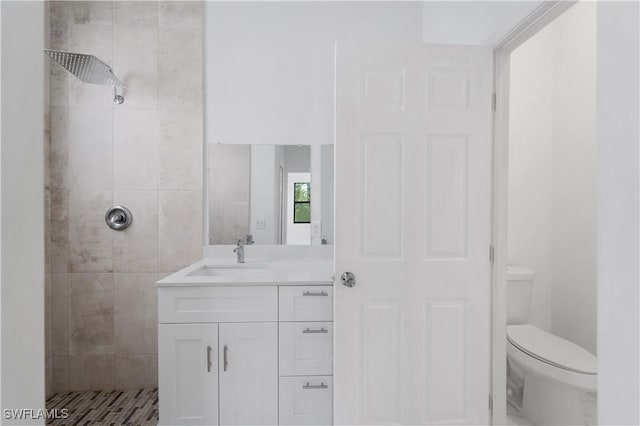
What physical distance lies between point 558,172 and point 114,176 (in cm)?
309

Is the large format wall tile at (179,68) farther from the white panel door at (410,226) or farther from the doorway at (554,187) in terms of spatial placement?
the doorway at (554,187)

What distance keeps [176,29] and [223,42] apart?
1.05 feet

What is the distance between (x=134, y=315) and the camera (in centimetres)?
238

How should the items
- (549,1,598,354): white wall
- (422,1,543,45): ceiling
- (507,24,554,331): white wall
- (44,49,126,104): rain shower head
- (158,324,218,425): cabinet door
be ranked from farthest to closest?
1. (507,24,554,331): white wall
2. (549,1,598,354): white wall
3. (44,49,126,104): rain shower head
4. (158,324,218,425): cabinet door
5. (422,1,543,45): ceiling

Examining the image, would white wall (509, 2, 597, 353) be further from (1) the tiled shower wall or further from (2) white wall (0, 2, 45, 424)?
(2) white wall (0, 2, 45, 424)

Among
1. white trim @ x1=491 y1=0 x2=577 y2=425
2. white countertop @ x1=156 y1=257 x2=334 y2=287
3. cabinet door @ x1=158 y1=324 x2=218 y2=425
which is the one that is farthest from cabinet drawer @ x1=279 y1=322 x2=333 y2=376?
white trim @ x1=491 y1=0 x2=577 y2=425

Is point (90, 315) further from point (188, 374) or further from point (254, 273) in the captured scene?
point (254, 273)

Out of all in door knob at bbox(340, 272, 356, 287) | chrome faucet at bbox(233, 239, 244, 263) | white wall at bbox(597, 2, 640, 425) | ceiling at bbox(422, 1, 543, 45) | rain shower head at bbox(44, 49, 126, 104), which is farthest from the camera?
chrome faucet at bbox(233, 239, 244, 263)

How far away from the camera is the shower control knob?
2361 millimetres

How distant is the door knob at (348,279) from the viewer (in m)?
1.65

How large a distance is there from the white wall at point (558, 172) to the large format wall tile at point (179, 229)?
232 centimetres

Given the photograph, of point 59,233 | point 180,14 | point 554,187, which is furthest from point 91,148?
point 554,187

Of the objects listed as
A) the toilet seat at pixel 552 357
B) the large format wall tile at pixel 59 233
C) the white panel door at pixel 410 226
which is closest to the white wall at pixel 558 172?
the toilet seat at pixel 552 357

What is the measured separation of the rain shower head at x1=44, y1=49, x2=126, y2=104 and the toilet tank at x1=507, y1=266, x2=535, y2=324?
2.79 m
